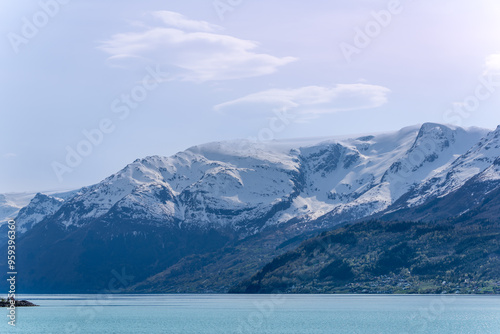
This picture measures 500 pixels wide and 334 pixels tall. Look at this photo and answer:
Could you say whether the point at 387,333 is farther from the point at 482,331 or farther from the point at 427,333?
the point at 482,331

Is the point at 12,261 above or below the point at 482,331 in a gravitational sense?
above

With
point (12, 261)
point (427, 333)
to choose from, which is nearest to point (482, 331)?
point (427, 333)

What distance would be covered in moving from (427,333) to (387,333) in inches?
460

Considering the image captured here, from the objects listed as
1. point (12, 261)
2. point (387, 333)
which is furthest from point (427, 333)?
point (12, 261)

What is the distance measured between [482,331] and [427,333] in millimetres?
15416

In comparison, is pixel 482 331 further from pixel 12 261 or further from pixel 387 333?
pixel 12 261

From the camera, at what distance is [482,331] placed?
199m

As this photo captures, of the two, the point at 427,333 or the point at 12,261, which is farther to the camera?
the point at 427,333

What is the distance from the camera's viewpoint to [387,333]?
19725 centimetres

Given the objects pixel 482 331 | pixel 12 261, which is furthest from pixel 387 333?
pixel 12 261

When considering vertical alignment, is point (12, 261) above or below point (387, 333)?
above

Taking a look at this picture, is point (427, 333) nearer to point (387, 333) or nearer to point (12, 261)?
point (387, 333)

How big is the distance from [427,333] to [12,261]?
114515 millimetres

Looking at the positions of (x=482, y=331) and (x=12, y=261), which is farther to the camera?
(x=482, y=331)
